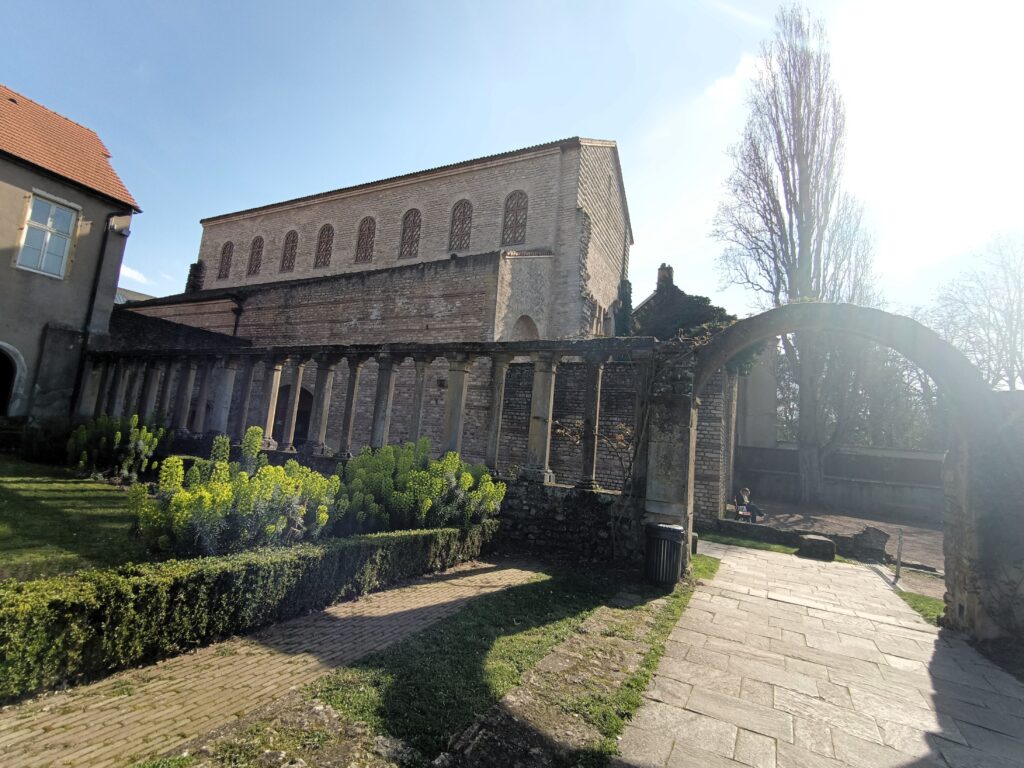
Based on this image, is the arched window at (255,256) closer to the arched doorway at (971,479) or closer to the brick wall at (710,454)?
the brick wall at (710,454)

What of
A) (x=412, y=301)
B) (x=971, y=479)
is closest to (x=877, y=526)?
(x=971, y=479)

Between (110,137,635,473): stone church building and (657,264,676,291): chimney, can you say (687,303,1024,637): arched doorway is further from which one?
(657,264,676,291): chimney

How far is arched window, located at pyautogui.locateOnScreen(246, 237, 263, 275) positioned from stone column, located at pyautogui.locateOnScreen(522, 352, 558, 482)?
78.4 feet

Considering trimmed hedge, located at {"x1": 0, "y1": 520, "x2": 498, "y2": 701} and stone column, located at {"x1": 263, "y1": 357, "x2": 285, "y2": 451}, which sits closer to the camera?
trimmed hedge, located at {"x1": 0, "y1": 520, "x2": 498, "y2": 701}

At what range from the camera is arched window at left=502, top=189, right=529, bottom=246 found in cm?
1924

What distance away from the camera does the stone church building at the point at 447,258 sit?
1543cm

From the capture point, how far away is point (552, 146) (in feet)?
60.6

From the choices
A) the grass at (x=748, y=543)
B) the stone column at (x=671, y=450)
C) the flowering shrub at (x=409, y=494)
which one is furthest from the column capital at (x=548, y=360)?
the grass at (x=748, y=543)

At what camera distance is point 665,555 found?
6594 mm

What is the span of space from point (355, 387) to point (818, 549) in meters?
11.3

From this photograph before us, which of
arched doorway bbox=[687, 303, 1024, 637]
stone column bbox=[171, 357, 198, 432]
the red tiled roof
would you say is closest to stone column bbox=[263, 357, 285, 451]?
stone column bbox=[171, 357, 198, 432]

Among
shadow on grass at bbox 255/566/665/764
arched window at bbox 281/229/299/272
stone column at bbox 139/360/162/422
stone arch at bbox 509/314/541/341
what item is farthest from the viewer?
arched window at bbox 281/229/299/272

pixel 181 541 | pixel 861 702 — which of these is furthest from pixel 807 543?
pixel 181 541

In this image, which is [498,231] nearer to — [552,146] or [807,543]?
[552,146]
